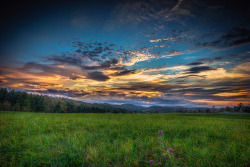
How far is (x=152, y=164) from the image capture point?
2.17m

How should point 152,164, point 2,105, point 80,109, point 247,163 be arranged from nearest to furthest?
point 152,164 → point 247,163 → point 2,105 → point 80,109

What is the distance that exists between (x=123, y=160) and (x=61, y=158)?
126 centimetres

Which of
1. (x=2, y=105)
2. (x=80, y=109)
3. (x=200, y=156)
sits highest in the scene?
(x=200, y=156)

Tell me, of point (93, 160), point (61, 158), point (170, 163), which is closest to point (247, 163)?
point (170, 163)

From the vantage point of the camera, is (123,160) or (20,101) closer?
(123,160)

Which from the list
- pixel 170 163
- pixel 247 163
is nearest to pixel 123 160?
pixel 170 163

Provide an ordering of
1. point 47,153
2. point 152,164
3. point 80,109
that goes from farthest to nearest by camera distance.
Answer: point 80,109, point 47,153, point 152,164

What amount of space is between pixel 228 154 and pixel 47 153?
4149mm

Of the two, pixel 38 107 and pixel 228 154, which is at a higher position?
pixel 228 154

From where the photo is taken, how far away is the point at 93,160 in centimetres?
222

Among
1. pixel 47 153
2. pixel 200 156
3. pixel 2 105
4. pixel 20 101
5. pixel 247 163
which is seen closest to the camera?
pixel 247 163

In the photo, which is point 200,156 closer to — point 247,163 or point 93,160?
point 247,163

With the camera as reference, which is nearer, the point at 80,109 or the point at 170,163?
the point at 170,163

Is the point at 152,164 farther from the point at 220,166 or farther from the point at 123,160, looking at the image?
the point at 220,166
